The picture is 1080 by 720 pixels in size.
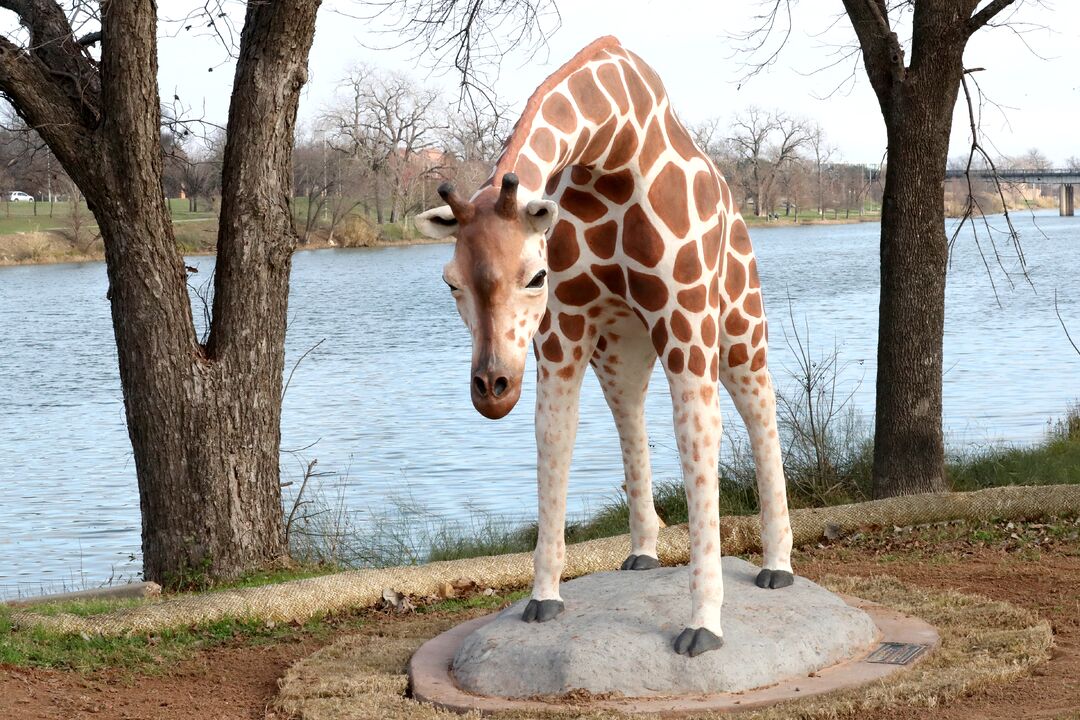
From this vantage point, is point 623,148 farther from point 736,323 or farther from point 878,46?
point 878,46

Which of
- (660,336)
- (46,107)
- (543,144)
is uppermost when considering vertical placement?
(46,107)

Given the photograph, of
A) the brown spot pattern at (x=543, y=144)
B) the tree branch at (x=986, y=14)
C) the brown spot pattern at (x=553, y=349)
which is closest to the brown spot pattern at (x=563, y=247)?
the brown spot pattern at (x=553, y=349)

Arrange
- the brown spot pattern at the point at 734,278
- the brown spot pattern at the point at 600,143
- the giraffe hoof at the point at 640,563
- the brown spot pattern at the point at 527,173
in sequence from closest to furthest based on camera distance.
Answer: the brown spot pattern at the point at 527,173
the brown spot pattern at the point at 600,143
the brown spot pattern at the point at 734,278
the giraffe hoof at the point at 640,563

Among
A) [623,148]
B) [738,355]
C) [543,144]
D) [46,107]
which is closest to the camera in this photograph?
[543,144]

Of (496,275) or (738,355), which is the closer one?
(496,275)

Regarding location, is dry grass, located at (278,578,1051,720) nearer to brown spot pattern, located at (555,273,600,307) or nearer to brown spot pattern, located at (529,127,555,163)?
brown spot pattern, located at (555,273,600,307)

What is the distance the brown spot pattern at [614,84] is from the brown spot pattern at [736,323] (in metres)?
1.18

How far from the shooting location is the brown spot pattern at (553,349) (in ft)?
16.9

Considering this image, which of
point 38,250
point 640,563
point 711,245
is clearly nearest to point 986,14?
point 711,245

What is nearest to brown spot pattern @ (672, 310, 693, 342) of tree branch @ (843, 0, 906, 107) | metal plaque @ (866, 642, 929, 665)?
metal plaque @ (866, 642, 929, 665)

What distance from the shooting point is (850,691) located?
474cm

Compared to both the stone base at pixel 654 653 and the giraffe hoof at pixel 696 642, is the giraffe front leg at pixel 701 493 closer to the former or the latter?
the giraffe hoof at pixel 696 642

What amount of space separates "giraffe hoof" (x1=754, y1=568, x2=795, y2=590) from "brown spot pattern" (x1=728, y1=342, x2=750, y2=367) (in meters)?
0.94

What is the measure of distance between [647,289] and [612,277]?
0.17 metres
